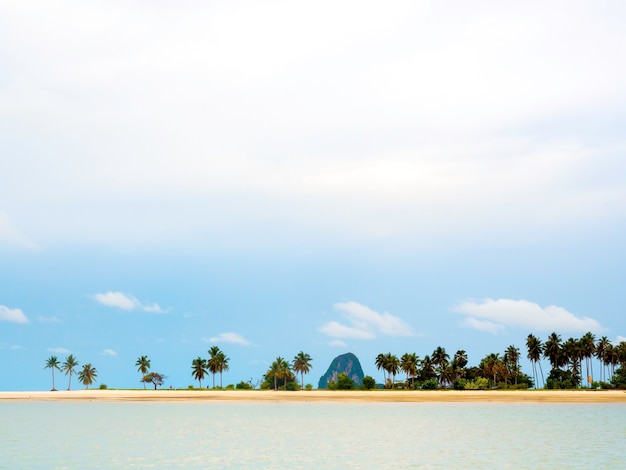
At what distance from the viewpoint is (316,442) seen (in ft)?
160

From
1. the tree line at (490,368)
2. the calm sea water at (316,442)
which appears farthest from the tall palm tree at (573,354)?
the calm sea water at (316,442)

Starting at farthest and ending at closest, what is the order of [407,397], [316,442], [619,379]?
[619,379]
[407,397]
[316,442]

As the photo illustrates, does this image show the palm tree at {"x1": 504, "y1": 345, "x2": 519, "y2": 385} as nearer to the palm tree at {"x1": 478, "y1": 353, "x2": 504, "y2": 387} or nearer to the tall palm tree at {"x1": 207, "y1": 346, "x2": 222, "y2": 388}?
the palm tree at {"x1": 478, "y1": 353, "x2": 504, "y2": 387}

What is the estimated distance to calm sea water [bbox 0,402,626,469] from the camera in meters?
38.5

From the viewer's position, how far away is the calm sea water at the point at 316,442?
38.5 m

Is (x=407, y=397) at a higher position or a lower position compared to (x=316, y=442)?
lower

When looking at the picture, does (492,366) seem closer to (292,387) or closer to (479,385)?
(479,385)

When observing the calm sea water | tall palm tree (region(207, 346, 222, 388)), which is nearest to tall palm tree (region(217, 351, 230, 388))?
tall palm tree (region(207, 346, 222, 388))

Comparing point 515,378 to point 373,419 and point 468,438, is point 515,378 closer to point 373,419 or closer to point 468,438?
point 373,419

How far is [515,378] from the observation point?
16162 centimetres

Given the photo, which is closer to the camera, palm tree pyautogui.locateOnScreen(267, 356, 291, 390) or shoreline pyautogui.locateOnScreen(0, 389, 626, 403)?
shoreline pyautogui.locateOnScreen(0, 389, 626, 403)

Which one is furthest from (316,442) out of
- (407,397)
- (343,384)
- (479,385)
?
(343,384)

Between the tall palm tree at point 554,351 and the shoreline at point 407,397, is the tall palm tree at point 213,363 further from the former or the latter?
the tall palm tree at point 554,351

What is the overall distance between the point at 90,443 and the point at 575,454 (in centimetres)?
3316
